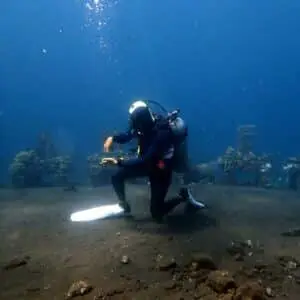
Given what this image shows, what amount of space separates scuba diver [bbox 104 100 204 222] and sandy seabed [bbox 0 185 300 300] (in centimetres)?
60

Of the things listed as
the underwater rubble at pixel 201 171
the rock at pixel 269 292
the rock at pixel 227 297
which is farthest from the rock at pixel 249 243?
the underwater rubble at pixel 201 171

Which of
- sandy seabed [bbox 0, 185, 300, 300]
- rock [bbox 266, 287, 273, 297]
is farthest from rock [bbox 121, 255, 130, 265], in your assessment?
rock [bbox 266, 287, 273, 297]

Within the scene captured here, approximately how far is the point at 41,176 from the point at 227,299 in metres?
15.5

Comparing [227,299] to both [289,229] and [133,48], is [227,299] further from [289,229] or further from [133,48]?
[133,48]

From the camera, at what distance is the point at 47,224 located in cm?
795

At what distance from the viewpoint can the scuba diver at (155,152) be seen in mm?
7172

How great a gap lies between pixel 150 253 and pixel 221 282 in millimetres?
1570

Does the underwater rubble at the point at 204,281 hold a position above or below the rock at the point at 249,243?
above

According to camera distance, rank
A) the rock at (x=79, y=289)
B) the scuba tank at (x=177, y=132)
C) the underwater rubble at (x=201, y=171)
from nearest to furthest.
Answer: the rock at (x=79, y=289)
the scuba tank at (x=177, y=132)
the underwater rubble at (x=201, y=171)

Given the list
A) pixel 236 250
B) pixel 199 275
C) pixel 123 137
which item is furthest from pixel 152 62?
pixel 199 275

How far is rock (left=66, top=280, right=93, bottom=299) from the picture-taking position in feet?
14.6

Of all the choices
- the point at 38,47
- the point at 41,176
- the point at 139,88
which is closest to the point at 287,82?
the point at 139,88

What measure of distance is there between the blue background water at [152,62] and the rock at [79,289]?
8190cm

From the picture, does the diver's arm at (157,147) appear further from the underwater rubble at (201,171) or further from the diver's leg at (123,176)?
the underwater rubble at (201,171)
